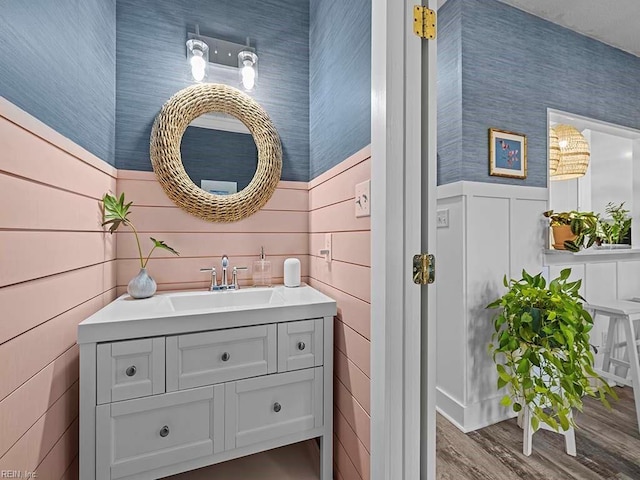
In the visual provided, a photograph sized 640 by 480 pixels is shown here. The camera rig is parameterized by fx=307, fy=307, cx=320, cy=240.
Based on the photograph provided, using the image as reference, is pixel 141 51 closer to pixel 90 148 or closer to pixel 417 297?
pixel 90 148

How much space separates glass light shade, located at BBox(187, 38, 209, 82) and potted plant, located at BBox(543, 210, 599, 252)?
2.35 meters

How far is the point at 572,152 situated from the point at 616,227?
833 mm

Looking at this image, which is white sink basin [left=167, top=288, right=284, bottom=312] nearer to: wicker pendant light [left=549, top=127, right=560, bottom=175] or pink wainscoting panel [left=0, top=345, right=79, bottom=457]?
pink wainscoting panel [left=0, top=345, right=79, bottom=457]

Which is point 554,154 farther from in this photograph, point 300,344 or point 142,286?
point 142,286

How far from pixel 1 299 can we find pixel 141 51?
4.64ft

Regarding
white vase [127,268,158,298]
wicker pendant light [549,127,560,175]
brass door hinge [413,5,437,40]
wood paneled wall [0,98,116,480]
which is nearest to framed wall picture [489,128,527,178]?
wicker pendant light [549,127,560,175]

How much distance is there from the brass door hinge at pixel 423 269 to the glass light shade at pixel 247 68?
1389 mm

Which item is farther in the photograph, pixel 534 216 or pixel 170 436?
pixel 534 216

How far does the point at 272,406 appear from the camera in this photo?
1260 mm

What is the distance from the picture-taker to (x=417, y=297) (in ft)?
3.21

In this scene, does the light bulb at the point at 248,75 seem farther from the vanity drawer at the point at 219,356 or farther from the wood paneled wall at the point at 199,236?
the vanity drawer at the point at 219,356

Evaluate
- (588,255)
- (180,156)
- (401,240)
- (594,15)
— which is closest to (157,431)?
(401,240)

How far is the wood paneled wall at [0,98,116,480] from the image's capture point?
0.78 meters

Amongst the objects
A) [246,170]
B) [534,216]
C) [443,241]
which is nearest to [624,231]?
[534,216]
